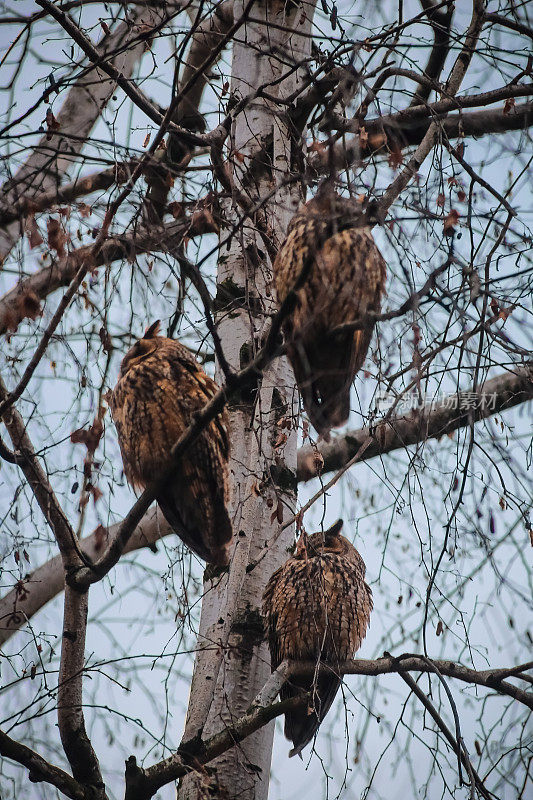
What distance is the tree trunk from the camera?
123 inches

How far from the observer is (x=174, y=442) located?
11.7 feet

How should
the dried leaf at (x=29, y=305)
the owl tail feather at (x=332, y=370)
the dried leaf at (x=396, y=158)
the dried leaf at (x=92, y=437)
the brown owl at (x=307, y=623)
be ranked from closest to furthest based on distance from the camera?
1. the dried leaf at (x=92, y=437)
2. the dried leaf at (x=29, y=305)
3. the dried leaf at (x=396, y=158)
4. the owl tail feather at (x=332, y=370)
5. the brown owl at (x=307, y=623)

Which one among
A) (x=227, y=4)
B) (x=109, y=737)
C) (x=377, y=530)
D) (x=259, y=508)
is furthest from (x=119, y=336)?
(x=227, y=4)

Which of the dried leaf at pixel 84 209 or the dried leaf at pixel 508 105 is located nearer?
the dried leaf at pixel 84 209

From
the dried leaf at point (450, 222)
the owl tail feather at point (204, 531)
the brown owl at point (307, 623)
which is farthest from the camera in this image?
the brown owl at point (307, 623)

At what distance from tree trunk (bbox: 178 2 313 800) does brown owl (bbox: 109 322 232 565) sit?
0.36ft

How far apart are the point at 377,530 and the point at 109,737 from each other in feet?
5.52

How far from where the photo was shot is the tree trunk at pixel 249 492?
10.3ft

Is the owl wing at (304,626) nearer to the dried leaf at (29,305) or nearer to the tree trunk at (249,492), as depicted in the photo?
the tree trunk at (249,492)

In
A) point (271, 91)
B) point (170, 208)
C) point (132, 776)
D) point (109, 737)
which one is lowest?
point (132, 776)

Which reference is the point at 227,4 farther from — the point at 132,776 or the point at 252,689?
the point at 132,776

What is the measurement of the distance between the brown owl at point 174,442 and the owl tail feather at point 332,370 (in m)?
0.53

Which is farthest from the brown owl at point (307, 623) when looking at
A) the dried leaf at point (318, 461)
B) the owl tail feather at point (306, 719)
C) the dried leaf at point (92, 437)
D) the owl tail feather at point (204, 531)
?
the dried leaf at point (92, 437)

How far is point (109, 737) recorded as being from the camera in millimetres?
3959
